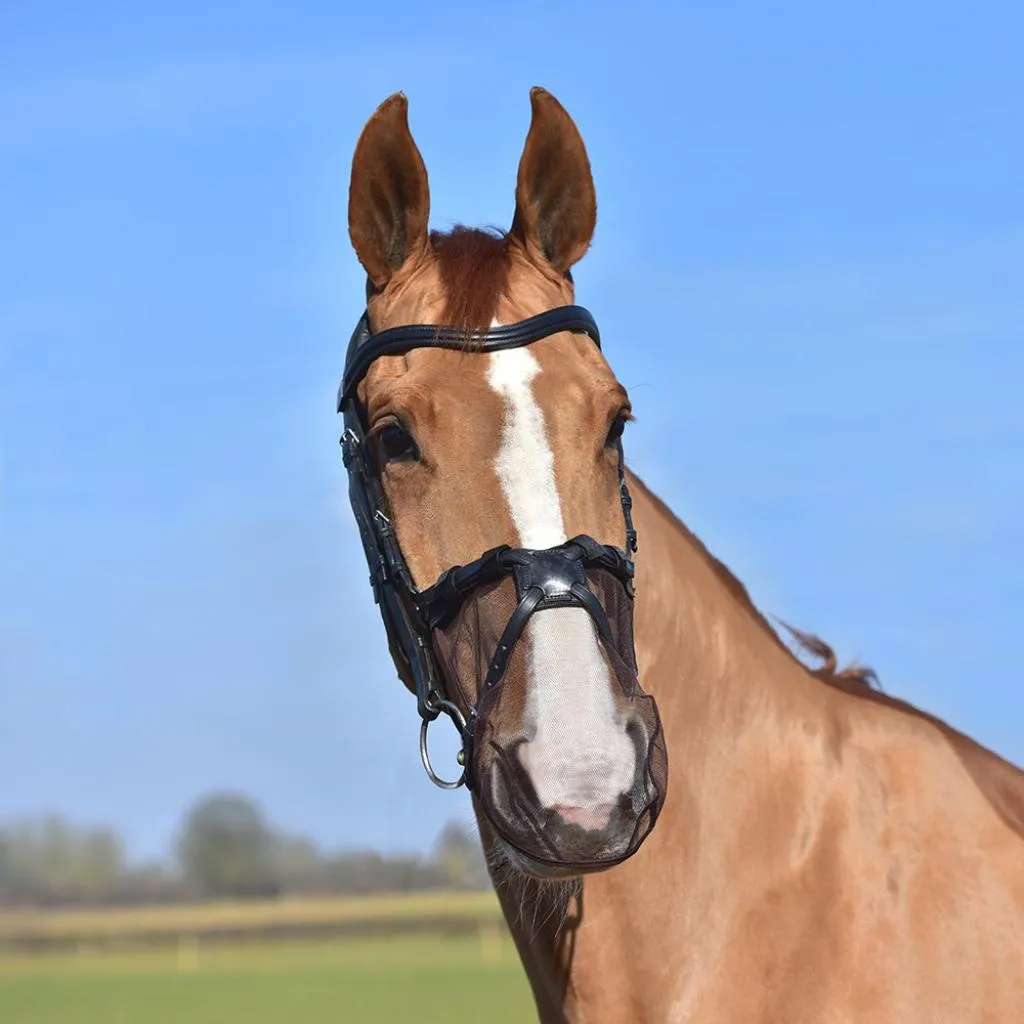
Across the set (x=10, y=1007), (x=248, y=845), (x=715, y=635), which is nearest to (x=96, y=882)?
(x=248, y=845)

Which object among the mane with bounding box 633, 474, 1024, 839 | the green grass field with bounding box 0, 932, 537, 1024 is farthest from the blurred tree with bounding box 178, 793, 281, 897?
the mane with bounding box 633, 474, 1024, 839

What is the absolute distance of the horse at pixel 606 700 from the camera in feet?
12.7

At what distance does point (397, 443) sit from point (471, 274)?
63cm

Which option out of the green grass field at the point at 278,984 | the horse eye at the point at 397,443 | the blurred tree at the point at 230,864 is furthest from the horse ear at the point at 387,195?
the blurred tree at the point at 230,864

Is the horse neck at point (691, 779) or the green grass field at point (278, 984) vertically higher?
the horse neck at point (691, 779)

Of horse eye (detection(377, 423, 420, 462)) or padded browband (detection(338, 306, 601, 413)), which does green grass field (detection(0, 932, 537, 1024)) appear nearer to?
padded browband (detection(338, 306, 601, 413))

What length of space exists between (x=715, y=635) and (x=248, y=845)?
7952 cm

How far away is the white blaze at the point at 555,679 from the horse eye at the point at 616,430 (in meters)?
0.30

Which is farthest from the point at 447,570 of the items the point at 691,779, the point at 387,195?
the point at 387,195

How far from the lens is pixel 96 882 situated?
78.1m

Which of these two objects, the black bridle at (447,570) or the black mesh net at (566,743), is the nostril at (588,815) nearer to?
the black mesh net at (566,743)

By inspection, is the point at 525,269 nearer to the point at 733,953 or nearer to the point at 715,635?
the point at 715,635

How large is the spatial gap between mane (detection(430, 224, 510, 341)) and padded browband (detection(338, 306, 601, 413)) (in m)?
0.04

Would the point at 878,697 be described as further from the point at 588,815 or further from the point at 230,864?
the point at 230,864
